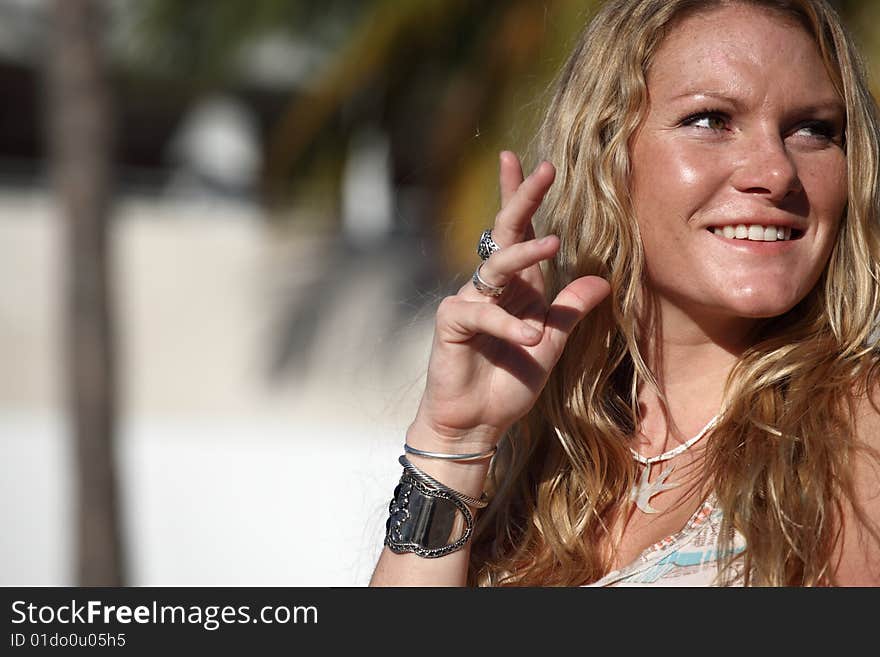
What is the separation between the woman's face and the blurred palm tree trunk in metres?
4.84

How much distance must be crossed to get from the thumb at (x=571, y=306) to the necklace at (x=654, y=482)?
0.33 meters

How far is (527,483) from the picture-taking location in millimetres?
2314

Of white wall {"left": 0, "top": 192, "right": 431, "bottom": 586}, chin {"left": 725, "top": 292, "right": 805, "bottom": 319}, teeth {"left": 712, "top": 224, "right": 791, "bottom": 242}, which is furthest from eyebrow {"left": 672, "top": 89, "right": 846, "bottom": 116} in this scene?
white wall {"left": 0, "top": 192, "right": 431, "bottom": 586}

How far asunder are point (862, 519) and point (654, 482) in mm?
444

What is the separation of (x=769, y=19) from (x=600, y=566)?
1.02 meters

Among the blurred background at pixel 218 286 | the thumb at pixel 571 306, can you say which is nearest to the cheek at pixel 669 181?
the thumb at pixel 571 306

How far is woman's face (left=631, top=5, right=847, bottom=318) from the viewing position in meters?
2.01

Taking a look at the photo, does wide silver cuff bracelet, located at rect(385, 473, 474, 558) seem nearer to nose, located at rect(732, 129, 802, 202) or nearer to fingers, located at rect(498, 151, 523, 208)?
fingers, located at rect(498, 151, 523, 208)

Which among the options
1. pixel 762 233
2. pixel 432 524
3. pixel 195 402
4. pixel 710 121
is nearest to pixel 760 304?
pixel 762 233

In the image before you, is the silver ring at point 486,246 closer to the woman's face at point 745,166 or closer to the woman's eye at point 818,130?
the woman's face at point 745,166

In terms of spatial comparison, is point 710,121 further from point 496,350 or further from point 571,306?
point 496,350

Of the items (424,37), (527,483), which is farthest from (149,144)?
(527,483)

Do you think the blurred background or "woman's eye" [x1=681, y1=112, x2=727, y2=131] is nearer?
"woman's eye" [x1=681, y1=112, x2=727, y2=131]

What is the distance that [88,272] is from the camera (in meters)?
6.45
